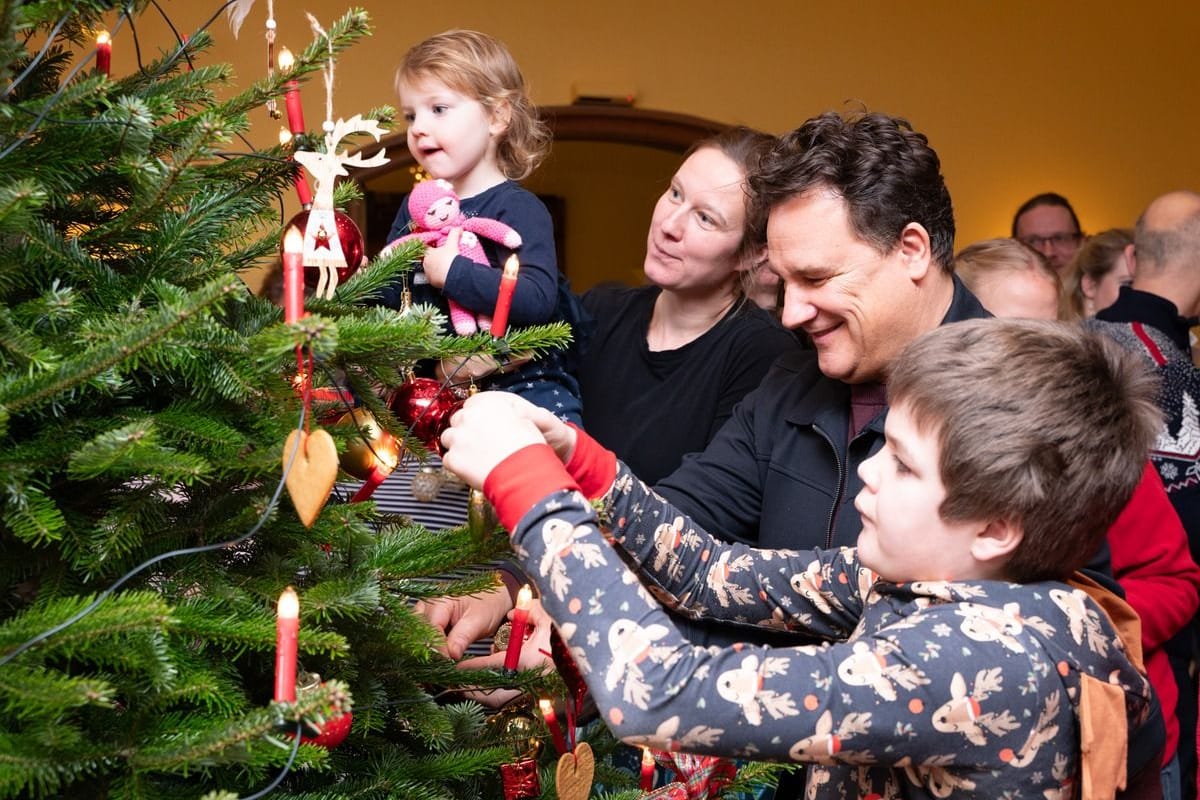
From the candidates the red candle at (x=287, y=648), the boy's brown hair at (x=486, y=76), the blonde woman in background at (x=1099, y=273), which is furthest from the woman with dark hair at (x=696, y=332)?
the blonde woman in background at (x=1099, y=273)

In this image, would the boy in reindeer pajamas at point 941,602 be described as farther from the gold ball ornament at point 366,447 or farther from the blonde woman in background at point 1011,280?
the blonde woman in background at point 1011,280

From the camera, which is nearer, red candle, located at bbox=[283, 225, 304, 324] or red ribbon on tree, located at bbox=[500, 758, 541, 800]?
red candle, located at bbox=[283, 225, 304, 324]

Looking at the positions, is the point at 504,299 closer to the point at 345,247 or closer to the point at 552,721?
the point at 345,247

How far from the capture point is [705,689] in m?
0.98

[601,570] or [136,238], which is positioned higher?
[136,238]

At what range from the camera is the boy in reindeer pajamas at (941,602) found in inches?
38.9

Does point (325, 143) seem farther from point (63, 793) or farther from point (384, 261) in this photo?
point (63, 793)

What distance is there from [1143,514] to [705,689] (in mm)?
1311

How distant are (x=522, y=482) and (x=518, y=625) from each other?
1.27 ft

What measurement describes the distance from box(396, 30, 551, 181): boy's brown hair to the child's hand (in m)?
0.35

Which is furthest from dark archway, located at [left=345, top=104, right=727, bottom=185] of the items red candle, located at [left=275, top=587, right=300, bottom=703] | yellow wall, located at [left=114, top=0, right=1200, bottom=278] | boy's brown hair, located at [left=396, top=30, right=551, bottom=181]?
red candle, located at [left=275, top=587, right=300, bottom=703]

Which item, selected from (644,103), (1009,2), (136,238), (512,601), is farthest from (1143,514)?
(1009,2)

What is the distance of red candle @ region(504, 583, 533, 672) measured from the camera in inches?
53.0

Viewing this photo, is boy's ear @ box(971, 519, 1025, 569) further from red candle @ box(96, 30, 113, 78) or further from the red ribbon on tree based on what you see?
red candle @ box(96, 30, 113, 78)
